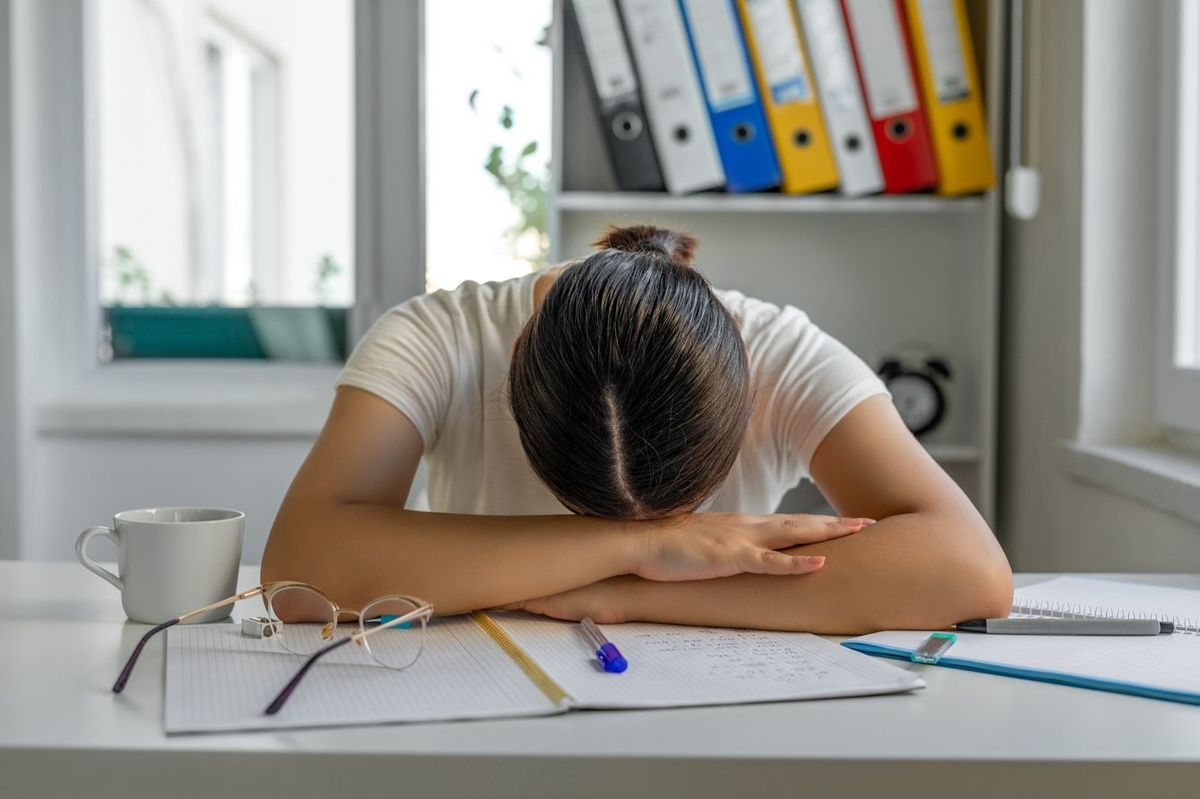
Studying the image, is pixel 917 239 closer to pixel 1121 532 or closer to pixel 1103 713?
pixel 1121 532

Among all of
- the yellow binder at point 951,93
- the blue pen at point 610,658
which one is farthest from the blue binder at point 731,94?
the blue pen at point 610,658

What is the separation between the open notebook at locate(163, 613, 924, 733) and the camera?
27.3 inches

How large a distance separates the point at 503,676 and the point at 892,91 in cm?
174

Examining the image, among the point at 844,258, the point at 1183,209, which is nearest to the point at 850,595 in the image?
the point at 1183,209

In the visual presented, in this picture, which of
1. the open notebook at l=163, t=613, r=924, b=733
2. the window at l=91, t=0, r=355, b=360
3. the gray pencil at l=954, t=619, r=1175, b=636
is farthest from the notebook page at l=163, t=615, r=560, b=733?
the window at l=91, t=0, r=355, b=360

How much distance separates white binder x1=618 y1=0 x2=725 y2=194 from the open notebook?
145 centimetres

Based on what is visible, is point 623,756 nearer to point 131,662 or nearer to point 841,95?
point 131,662

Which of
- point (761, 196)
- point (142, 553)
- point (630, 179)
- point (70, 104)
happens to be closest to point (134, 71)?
point (70, 104)

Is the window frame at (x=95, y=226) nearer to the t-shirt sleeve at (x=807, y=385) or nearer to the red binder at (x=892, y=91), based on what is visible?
the red binder at (x=892, y=91)

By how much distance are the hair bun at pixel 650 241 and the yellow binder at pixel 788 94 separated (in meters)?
1.02

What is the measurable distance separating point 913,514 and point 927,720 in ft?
1.18

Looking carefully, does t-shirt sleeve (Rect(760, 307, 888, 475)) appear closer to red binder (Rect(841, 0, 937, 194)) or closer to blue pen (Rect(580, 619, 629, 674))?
blue pen (Rect(580, 619, 629, 674))

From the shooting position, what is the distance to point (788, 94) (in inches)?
87.7

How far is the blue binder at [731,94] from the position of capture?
2.21m
